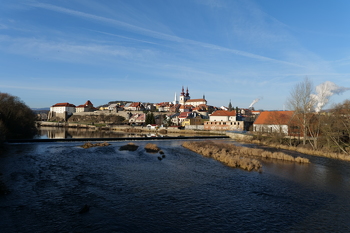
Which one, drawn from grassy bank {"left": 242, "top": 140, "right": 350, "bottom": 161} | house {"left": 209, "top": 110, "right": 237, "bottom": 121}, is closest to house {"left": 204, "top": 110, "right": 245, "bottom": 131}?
house {"left": 209, "top": 110, "right": 237, "bottom": 121}

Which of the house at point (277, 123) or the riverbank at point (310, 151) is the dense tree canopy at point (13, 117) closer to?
the riverbank at point (310, 151)

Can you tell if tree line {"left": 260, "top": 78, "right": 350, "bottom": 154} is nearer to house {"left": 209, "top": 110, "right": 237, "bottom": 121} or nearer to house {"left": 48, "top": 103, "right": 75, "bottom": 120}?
house {"left": 209, "top": 110, "right": 237, "bottom": 121}

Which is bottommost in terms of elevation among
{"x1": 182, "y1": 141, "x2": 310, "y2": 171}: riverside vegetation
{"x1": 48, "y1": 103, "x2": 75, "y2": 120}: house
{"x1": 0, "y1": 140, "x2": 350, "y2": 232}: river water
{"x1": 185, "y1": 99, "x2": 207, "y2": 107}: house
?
{"x1": 0, "y1": 140, "x2": 350, "y2": 232}: river water

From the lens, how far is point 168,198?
453 inches

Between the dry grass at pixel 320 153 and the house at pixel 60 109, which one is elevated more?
the house at pixel 60 109

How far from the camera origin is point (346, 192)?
1332cm

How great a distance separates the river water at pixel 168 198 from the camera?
894 cm

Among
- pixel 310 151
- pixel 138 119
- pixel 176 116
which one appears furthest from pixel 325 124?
pixel 138 119

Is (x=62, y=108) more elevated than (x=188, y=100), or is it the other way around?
Result: (x=188, y=100)

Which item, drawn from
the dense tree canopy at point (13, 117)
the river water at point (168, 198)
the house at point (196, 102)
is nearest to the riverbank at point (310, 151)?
the river water at point (168, 198)

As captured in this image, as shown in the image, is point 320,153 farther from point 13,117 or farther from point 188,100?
point 188,100

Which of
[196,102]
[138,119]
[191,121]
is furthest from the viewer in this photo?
[196,102]

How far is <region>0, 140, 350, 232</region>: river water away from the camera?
894 centimetres

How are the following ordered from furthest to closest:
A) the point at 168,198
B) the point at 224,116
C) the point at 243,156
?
the point at 224,116, the point at 243,156, the point at 168,198
